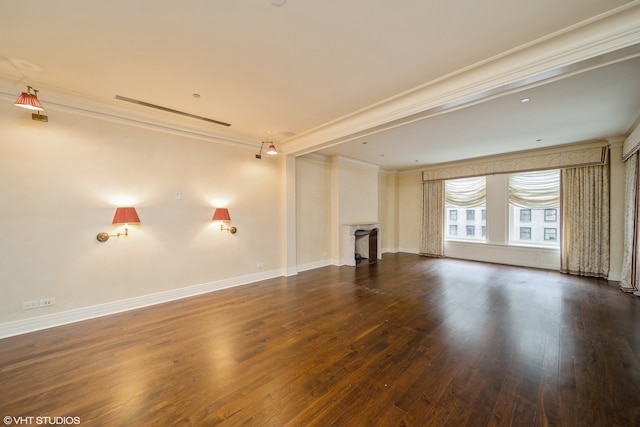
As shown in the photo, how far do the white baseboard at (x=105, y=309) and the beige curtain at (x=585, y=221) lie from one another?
7217 millimetres

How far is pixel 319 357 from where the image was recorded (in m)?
2.30

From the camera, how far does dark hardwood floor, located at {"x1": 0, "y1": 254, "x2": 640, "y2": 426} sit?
167 centimetres

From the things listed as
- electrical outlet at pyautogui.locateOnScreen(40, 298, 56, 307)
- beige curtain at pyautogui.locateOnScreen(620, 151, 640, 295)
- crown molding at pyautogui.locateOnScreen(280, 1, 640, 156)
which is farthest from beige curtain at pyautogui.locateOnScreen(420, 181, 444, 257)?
electrical outlet at pyautogui.locateOnScreen(40, 298, 56, 307)

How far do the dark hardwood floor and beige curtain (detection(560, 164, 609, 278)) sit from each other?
1593 mm

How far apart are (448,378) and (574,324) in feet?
7.59

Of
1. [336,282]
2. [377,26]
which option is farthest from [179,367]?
[377,26]

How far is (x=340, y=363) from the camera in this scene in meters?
2.21

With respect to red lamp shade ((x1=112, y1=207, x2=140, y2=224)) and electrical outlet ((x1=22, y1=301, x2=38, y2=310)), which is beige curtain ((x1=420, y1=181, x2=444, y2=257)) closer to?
red lamp shade ((x1=112, y1=207, x2=140, y2=224))

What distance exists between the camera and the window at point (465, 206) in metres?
6.79

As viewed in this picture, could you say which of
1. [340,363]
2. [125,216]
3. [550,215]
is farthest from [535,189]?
[125,216]

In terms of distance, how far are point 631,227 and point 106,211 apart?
8.64 metres

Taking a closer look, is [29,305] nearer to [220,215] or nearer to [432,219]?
[220,215]

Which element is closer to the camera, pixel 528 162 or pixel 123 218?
pixel 123 218

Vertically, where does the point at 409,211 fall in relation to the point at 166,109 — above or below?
below
